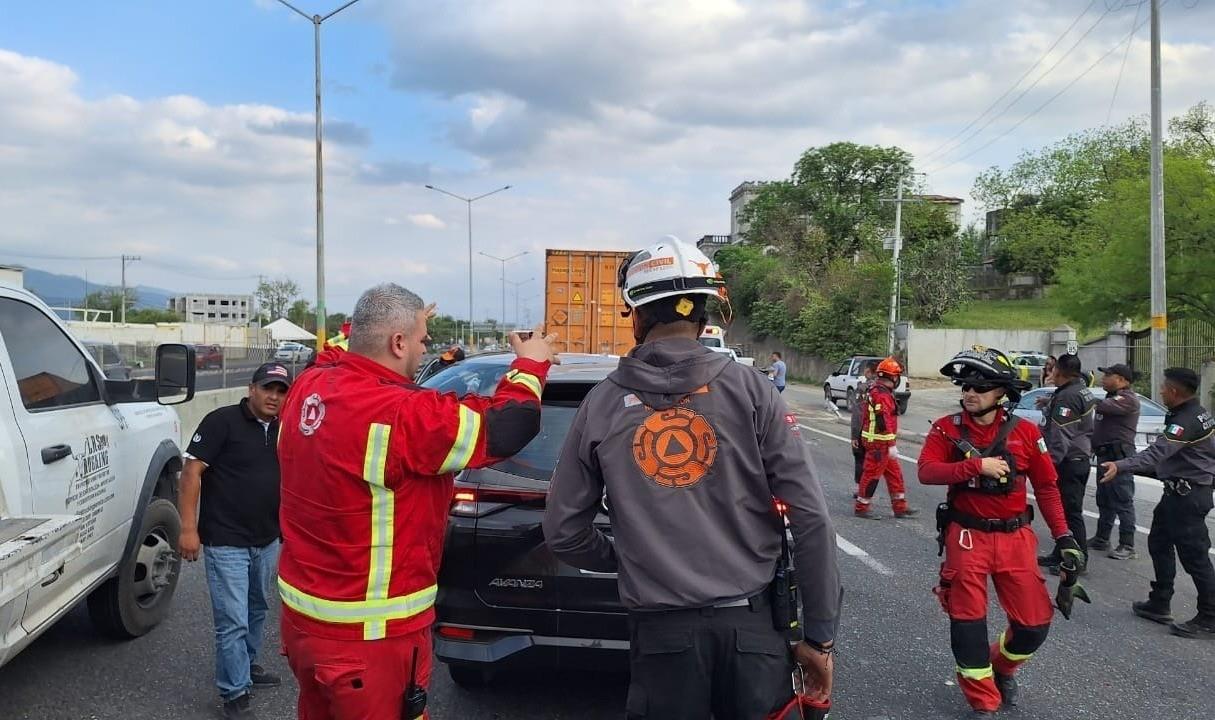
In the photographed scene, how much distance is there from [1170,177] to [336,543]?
2439 centimetres

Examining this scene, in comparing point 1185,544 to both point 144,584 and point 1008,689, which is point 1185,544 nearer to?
point 1008,689

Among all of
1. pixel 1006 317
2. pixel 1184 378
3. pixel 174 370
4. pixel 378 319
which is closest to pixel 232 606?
pixel 174 370

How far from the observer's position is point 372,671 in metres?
2.47

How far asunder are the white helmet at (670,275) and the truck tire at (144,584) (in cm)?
366

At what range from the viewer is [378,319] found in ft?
8.57

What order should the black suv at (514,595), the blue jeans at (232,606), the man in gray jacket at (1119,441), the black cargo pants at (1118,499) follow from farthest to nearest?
the man in gray jacket at (1119,441) < the black cargo pants at (1118,499) < the blue jeans at (232,606) < the black suv at (514,595)

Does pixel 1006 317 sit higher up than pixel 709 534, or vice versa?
pixel 1006 317

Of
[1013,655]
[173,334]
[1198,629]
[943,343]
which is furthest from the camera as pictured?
[943,343]

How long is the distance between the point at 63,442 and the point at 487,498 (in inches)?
78.9

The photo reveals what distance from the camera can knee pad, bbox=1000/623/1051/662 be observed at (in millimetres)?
4160

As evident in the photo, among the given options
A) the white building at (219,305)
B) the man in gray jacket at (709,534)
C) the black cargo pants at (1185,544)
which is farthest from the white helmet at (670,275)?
the white building at (219,305)

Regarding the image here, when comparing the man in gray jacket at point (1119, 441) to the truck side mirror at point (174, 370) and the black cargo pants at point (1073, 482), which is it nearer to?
the black cargo pants at point (1073, 482)

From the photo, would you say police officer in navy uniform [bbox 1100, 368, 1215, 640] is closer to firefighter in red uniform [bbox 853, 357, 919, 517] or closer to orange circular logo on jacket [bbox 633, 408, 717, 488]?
firefighter in red uniform [bbox 853, 357, 919, 517]

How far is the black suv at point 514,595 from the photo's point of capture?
3641 millimetres
